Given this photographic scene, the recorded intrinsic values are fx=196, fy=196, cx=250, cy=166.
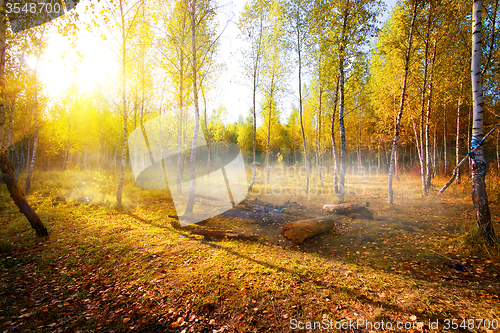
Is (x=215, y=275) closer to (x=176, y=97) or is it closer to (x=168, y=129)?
(x=176, y=97)

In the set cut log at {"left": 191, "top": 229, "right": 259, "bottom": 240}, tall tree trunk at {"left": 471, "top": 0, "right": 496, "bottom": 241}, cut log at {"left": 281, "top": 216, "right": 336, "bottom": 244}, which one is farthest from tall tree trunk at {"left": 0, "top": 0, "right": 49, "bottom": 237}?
tall tree trunk at {"left": 471, "top": 0, "right": 496, "bottom": 241}

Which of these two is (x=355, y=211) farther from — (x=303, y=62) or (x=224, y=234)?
(x=303, y=62)

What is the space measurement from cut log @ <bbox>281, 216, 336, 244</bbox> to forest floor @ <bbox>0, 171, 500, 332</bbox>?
291 millimetres

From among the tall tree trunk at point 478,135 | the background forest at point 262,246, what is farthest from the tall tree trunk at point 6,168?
the tall tree trunk at point 478,135

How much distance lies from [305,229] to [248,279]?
3.51 m

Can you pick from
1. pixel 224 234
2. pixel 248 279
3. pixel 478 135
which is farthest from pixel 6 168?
pixel 478 135

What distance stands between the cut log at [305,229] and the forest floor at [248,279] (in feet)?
0.95

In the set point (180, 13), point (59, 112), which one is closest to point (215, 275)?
point (180, 13)

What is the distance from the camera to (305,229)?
7379mm

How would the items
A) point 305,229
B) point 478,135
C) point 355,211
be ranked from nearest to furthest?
point 478,135 < point 305,229 < point 355,211

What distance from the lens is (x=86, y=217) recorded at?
9656 millimetres

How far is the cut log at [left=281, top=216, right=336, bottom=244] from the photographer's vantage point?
7256 millimetres

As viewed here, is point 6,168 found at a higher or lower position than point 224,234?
higher

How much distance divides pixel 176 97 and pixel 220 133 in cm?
1622
